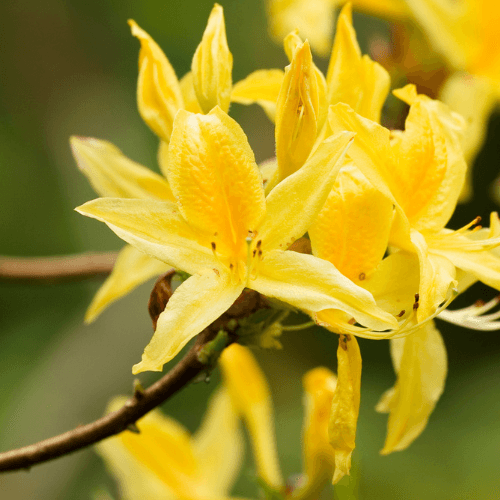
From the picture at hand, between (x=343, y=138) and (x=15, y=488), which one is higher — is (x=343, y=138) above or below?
above

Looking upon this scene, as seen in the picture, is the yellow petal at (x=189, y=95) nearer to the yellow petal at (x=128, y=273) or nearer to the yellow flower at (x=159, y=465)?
the yellow petal at (x=128, y=273)

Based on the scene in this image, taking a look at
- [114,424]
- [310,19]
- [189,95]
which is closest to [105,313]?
[310,19]

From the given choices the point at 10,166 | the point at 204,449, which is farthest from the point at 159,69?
the point at 10,166

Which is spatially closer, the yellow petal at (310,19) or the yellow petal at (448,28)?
the yellow petal at (448,28)

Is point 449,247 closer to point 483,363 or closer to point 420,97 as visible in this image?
point 420,97

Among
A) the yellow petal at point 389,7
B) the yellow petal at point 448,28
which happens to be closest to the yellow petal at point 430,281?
Answer: the yellow petal at point 448,28

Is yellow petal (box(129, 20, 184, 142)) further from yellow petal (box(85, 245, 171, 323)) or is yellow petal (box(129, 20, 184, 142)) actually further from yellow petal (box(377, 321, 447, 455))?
yellow petal (box(377, 321, 447, 455))

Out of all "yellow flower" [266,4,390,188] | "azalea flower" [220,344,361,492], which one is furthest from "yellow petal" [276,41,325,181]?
"azalea flower" [220,344,361,492]
